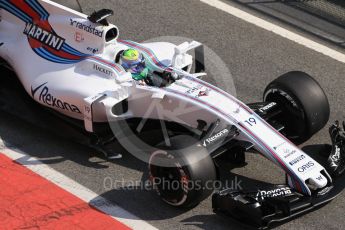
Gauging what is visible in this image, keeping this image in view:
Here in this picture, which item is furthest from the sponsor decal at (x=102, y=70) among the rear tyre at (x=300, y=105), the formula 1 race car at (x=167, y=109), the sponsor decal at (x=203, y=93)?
the rear tyre at (x=300, y=105)

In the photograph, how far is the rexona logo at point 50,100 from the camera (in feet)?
27.1

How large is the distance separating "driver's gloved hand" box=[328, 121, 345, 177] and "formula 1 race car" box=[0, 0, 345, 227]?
0.5 inches

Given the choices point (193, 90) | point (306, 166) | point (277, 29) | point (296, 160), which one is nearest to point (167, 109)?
point (193, 90)

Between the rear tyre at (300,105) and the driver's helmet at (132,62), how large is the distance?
153 centimetres

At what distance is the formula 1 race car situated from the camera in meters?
7.18

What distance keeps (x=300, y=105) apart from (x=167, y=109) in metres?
1.49

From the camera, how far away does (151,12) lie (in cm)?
1149

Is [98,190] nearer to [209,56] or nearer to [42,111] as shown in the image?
[42,111]

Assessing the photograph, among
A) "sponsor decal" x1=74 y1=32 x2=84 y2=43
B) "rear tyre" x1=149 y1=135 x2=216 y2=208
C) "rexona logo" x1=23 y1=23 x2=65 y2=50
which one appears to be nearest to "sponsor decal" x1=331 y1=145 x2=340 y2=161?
"rear tyre" x1=149 y1=135 x2=216 y2=208

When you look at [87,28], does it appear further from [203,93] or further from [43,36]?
[203,93]

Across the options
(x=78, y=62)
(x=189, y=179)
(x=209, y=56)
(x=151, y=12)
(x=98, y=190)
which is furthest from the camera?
(x=151, y=12)

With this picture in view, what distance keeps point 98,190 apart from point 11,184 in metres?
0.95

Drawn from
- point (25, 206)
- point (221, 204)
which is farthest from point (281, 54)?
point (25, 206)

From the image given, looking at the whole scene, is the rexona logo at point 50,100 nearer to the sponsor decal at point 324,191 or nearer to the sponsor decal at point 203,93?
the sponsor decal at point 203,93
